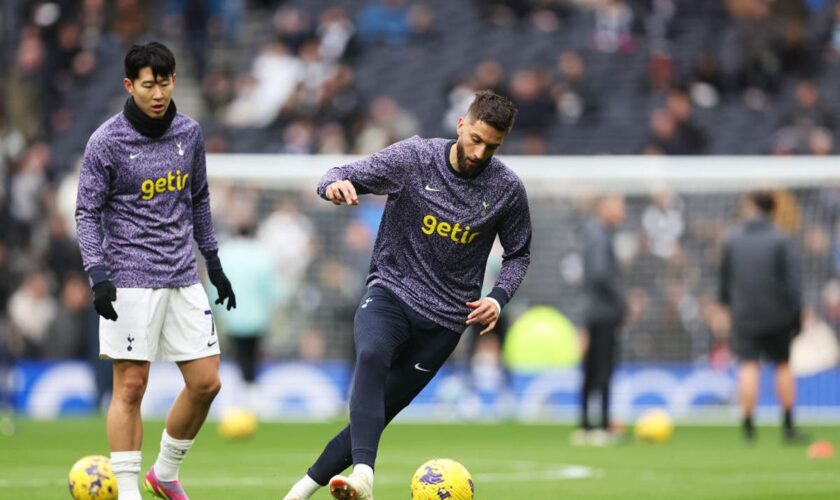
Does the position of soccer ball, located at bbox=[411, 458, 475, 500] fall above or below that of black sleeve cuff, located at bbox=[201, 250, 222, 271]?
below

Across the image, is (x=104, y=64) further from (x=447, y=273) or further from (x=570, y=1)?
(x=447, y=273)

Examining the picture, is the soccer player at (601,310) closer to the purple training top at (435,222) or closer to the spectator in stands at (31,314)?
the purple training top at (435,222)

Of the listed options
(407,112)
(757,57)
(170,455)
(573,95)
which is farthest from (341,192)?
(757,57)

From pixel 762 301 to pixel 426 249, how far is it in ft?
28.2

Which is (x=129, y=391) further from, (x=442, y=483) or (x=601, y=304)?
(x=601, y=304)

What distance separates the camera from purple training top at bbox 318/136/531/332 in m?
8.41

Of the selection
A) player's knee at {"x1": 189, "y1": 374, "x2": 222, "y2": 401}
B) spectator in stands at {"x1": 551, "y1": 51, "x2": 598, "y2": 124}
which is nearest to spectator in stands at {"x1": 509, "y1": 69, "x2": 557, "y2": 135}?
spectator in stands at {"x1": 551, "y1": 51, "x2": 598, "y2": 124}

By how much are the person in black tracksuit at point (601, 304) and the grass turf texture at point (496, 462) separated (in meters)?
0.69

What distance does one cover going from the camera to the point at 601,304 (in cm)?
1652

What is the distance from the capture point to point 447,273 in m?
8.46

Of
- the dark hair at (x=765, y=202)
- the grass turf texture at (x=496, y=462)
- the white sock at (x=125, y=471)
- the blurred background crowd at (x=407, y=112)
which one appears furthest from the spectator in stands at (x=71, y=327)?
the white sock at (x=125, y=471)

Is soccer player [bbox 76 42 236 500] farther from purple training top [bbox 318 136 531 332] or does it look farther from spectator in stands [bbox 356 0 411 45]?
spectator in stands [bbox 356 0 411 45]

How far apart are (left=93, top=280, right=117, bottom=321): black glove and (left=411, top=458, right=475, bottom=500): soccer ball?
6.10 ft

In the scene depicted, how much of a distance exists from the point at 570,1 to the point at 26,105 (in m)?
9.75
